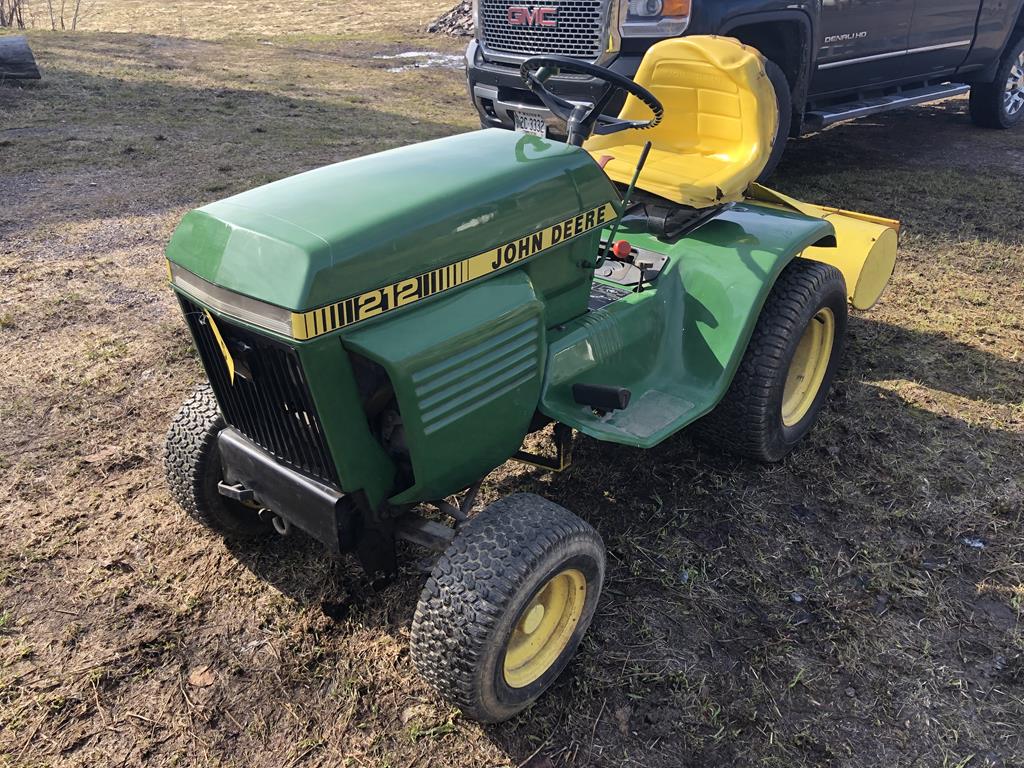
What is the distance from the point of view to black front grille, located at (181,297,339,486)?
1.94 m

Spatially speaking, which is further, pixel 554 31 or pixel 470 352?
pixel 554 31

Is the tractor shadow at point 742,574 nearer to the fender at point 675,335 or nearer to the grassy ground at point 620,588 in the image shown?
the grassy ground at point 620,588

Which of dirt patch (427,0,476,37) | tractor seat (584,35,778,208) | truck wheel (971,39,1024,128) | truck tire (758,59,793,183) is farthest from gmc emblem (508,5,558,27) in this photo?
dirt patch (427,0,476,37)

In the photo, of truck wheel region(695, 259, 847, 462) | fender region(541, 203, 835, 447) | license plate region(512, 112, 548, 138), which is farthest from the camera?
license plate region(512, 112, 548, 138)

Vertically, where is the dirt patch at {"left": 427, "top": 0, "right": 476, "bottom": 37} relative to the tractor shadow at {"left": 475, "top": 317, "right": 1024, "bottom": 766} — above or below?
below

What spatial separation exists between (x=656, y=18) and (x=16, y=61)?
8038mm

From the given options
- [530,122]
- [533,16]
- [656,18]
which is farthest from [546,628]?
[533,16]

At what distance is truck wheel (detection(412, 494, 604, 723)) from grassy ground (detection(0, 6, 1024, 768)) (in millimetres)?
160

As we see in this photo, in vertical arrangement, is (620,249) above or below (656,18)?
below

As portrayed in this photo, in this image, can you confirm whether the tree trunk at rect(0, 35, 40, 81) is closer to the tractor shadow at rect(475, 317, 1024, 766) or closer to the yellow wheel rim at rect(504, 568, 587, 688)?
the tractor shadow at rect(475, 317, 1024, 766)

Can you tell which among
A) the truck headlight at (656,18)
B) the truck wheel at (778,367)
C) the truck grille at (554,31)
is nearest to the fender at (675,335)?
the truck wheel at (778,367)

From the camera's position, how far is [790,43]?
523 cm

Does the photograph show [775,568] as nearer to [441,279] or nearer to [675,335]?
[675,335]

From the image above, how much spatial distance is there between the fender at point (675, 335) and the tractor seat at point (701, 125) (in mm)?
205
